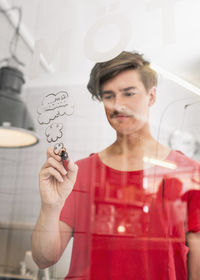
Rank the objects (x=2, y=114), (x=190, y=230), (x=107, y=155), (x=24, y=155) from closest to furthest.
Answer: (x=190, y=230), (x=107, y=155), (x=24, y=155), (x=2, y=114)

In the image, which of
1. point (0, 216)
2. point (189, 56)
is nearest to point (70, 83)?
point (189, 56)

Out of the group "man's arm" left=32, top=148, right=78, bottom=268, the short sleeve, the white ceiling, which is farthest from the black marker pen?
the short sleeve

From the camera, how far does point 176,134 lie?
0.65m

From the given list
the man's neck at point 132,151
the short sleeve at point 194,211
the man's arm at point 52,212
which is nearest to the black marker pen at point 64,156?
the man's arm at point 52,212

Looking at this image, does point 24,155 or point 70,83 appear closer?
point 70,83

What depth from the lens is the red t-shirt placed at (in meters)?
0.62

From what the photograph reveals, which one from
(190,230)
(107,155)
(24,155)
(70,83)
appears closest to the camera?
(190,230)

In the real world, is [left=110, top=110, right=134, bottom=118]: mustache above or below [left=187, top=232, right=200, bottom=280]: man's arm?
above

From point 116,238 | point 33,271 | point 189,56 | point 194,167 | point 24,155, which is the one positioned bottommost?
point 33,271

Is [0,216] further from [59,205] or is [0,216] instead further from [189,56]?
[189,56]

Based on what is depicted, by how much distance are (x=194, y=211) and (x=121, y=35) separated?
481 millimetres

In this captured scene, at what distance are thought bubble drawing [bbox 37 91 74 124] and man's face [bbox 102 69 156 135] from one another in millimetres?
134

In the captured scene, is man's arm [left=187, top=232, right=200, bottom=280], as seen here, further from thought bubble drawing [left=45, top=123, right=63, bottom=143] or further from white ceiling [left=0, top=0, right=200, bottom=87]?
thought bubble drawing [left=45, top=123, right=63, bottom=143]

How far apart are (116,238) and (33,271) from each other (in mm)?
362
